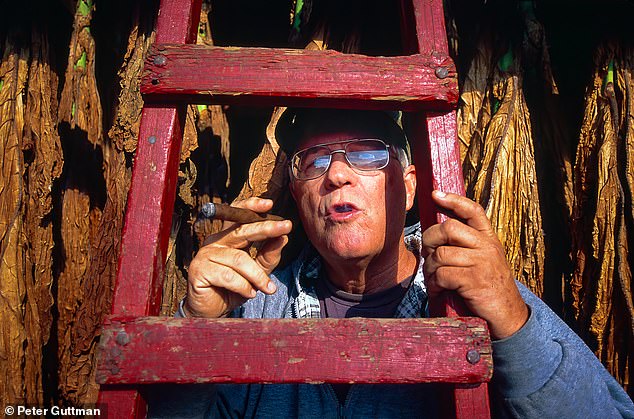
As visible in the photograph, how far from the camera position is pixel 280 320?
36.9 inches

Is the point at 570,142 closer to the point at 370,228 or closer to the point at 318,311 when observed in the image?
the point at 370,228

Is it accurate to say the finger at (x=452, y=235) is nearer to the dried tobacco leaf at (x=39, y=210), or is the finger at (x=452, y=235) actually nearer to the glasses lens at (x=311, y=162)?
the glasses lens at (x=311, y=162)

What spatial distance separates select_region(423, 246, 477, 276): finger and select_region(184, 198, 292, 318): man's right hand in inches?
15.2

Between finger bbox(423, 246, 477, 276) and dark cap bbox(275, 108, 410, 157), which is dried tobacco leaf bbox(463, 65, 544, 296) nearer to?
dark cap bbox(275, 108, 410, 157)

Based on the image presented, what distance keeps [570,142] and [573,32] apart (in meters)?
0.48

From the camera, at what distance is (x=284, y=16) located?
2.43 metres

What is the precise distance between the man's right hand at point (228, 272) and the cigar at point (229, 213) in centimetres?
3

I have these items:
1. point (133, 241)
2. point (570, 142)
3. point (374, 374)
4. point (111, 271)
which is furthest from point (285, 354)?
point (570, 142)

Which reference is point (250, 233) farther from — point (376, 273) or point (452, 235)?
point (376, 273)

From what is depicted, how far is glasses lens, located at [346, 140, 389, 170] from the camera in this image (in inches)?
61.7

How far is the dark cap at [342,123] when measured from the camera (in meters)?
1.66

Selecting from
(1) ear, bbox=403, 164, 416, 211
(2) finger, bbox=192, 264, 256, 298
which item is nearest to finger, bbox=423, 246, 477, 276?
(2) finger, bbox=192, 264, 256, 298

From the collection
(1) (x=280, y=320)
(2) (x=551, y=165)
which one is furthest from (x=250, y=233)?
(2) (x=551, y=165)

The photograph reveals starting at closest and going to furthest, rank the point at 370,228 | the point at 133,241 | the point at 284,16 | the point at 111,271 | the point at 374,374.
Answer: the point at 374,374 < the point at 133,241 < the point at 370,228 < the point at 111,271 < the point at 284,16
